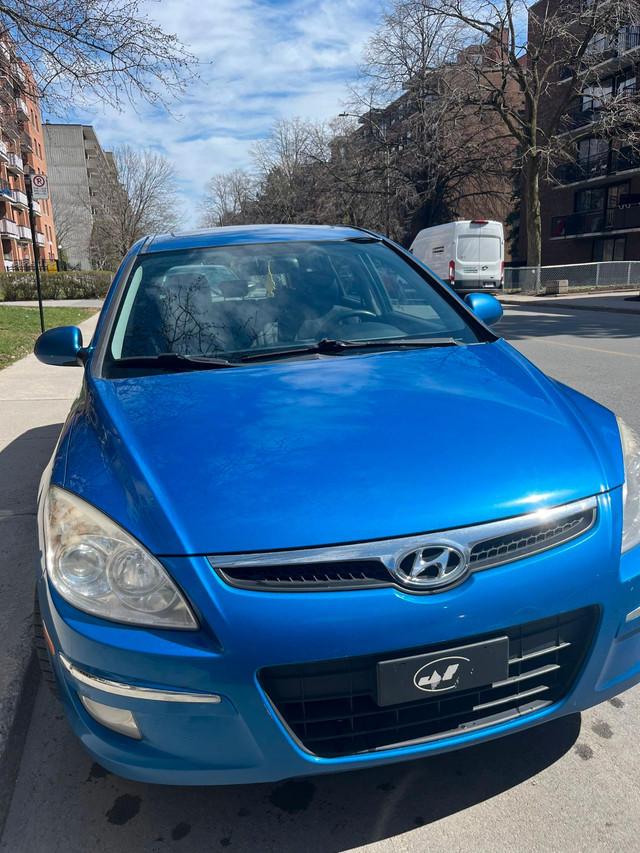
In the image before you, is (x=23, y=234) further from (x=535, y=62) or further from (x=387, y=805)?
(x=387, y=805)

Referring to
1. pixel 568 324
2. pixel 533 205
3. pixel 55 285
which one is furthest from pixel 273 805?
pixel 55 285

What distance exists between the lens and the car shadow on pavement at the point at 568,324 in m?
13.0

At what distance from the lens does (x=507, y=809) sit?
1918 millimetres

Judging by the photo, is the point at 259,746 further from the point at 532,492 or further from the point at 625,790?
the point at 625,790

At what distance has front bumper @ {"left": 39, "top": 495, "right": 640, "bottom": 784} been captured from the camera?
1.55 metres

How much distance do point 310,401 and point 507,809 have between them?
4.25 ft

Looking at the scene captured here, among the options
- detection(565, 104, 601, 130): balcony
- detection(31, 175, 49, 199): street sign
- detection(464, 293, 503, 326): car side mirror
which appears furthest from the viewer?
detection(565, 104, 601, 130): balcony

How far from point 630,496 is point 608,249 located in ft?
137

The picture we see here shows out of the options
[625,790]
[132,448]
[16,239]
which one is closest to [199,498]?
[132,448]

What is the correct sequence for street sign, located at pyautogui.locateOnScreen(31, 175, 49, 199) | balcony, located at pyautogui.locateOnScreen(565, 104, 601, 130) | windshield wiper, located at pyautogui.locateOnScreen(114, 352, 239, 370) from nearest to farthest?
windshield wiper, located at pyautogui.locateOnScreen(114, 352, 239, 370) < street sign, located at pyautogui.locateOnScreen(31, 175, 49, 199) < balcony, located at pyautogui.locateOnScreen(565, 104, 601, 130)

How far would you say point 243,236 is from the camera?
3.50 metres

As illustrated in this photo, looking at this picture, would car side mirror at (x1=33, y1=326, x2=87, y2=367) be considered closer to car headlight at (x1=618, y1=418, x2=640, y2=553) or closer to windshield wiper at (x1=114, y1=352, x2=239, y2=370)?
windshield wiper at (x1=114, y1=352, x2=239, y2=370)

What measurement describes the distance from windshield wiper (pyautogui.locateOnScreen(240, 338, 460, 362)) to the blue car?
1.73ft

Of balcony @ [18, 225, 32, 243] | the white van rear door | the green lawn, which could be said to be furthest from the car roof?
balcony @ [18, 225, 32, 243]
